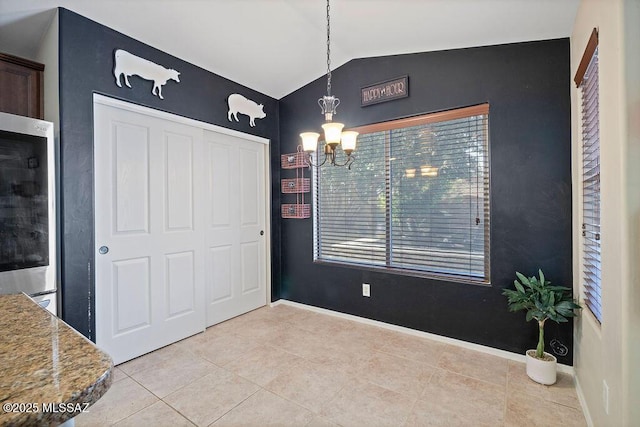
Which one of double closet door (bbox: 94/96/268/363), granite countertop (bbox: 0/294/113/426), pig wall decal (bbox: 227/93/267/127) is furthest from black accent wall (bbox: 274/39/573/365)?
granite countertop (bbox: 0/294/113/426)

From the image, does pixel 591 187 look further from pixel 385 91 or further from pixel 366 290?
pixel 366 290

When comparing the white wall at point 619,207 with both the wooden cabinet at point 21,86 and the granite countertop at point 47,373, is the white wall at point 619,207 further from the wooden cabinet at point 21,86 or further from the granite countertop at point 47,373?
the wooden cabinet at point 21,86

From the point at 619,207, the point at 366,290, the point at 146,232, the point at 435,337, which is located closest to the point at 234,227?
the point at 146,232

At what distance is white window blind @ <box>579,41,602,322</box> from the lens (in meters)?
1.75

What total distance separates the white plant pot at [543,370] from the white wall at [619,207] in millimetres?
501

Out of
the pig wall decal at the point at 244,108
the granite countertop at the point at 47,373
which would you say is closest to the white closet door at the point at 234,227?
the pig wall decal at the point at 244,108

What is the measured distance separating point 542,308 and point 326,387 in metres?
1.56

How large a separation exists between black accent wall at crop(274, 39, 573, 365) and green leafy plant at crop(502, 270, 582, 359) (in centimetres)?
24

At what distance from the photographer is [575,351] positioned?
87.0 inches

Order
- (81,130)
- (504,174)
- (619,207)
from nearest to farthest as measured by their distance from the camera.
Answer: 1. (619,207)
2. (81,130)
3. (504,174)

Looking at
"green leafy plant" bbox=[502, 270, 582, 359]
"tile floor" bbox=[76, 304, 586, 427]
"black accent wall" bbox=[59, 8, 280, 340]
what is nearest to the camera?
"tile floor" bbox=[76, 304, 586, 427]

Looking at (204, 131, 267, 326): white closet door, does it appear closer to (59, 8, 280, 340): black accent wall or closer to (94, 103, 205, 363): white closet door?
(94, 103, 205, 363): white closet door

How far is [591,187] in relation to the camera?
6.22ft

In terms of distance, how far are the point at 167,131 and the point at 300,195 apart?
156 centimetres
